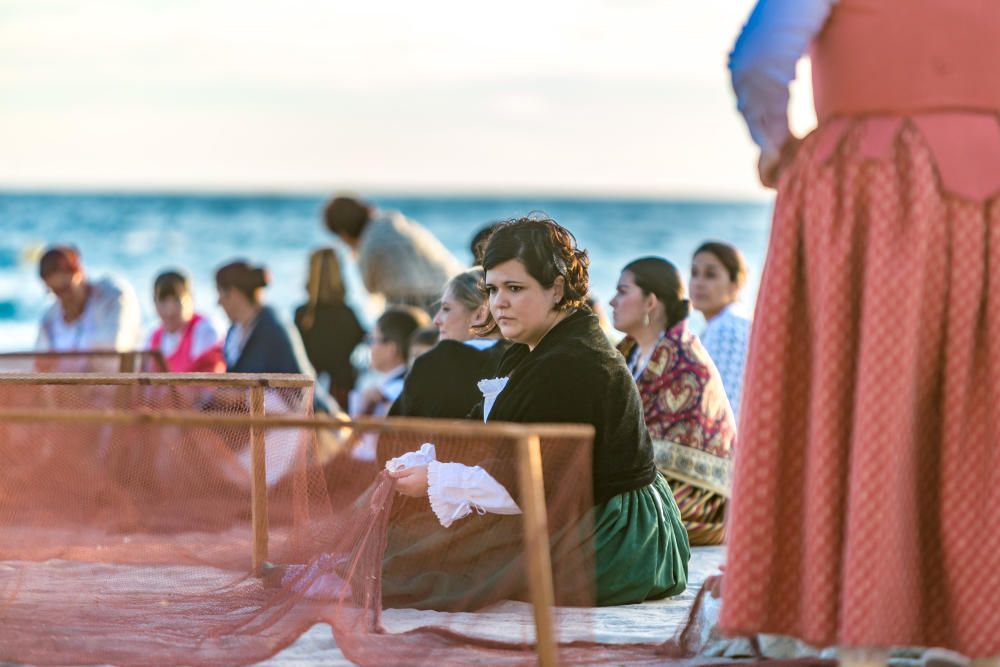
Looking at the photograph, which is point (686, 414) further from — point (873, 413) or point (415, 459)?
point (873, 413)

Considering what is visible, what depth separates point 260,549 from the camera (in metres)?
4.93

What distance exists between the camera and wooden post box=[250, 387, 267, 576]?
4.91 m

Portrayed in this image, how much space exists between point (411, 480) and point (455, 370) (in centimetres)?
144

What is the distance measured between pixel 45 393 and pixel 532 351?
77.8 inches

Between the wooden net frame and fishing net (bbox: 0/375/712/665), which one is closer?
the wooden net frame

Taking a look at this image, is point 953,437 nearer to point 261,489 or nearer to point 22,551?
point 261,489

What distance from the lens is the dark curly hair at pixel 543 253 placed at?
5.11 metres

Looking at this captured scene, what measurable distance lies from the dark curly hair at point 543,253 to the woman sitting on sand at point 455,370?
0.88 m

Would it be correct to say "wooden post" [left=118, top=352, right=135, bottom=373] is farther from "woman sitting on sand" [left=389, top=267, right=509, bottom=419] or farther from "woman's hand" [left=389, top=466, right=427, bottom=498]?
"woman's hand" [left=389, top=466, right=427, bottom=498]

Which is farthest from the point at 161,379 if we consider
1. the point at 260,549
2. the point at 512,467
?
the point at 512,467

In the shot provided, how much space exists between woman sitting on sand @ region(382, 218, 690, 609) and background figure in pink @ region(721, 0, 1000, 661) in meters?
1.09

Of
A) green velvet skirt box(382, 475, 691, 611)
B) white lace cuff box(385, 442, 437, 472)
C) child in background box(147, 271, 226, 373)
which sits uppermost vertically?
child in background box(147, 271, 226, 373)

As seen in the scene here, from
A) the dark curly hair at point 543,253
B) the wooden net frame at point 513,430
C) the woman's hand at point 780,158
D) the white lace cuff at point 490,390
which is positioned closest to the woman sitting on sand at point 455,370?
the white lace cuff at point 490,390

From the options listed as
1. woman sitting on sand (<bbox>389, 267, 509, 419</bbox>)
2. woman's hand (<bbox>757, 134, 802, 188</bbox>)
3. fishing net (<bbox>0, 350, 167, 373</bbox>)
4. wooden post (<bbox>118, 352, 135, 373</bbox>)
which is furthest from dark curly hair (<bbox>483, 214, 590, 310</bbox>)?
wooden post (<bbox>118, 352, 135, 373</bbox>)
